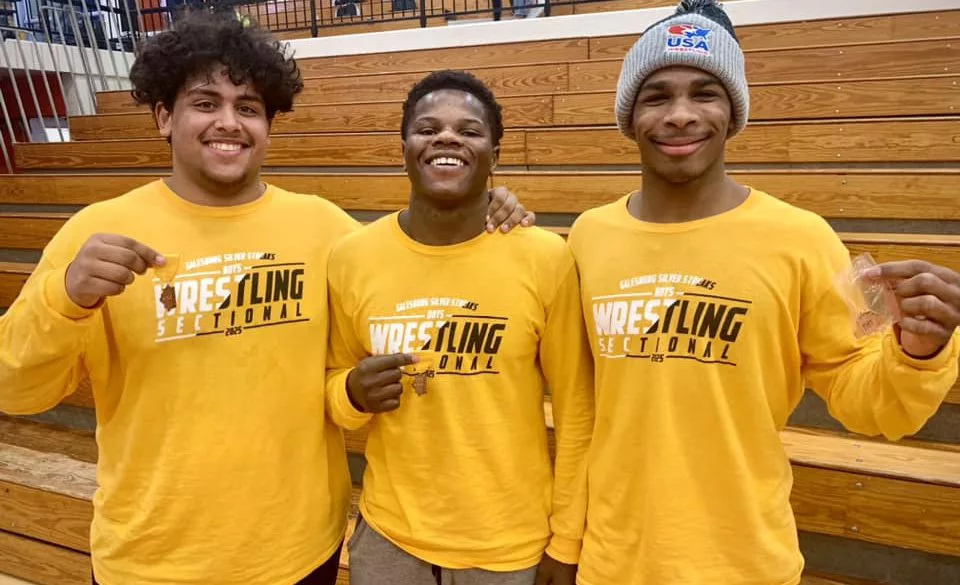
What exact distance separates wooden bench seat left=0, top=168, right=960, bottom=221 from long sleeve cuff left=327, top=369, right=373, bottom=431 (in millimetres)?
2058

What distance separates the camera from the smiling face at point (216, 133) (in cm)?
124

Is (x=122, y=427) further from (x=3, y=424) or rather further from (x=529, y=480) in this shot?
(x=3, y=424)

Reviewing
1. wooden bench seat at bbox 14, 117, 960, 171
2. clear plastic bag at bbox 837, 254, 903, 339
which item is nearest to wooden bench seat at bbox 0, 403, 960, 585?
clear plastic bag at bbox 837, 254, 903, 339

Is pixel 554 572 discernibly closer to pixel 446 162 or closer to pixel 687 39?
pixel 446 162

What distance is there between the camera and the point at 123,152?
4.75 meters

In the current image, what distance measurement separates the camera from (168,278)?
1.15m

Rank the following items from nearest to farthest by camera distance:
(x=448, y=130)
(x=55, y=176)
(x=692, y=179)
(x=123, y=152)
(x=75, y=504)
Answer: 1. (x=692, y=179)
2. (x=448, y=130)
3. (x=75, y=504)
4. (x=55, y=176)
5. (x=123, y=152)

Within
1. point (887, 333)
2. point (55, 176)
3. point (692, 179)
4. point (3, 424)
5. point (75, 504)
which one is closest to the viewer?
point (887, 333)

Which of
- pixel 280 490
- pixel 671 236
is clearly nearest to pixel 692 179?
pixel 671 236

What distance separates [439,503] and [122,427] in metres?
0.62

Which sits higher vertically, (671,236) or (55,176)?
(671,236)

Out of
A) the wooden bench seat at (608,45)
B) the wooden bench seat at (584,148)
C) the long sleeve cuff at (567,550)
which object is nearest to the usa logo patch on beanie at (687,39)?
the long sleeve cuff at (567,550)

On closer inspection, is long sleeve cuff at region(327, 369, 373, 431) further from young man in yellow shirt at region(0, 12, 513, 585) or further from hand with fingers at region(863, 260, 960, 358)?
hand with fingers at region(863, 260, 960, 358)

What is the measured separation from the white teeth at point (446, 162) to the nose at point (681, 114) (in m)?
0.38
